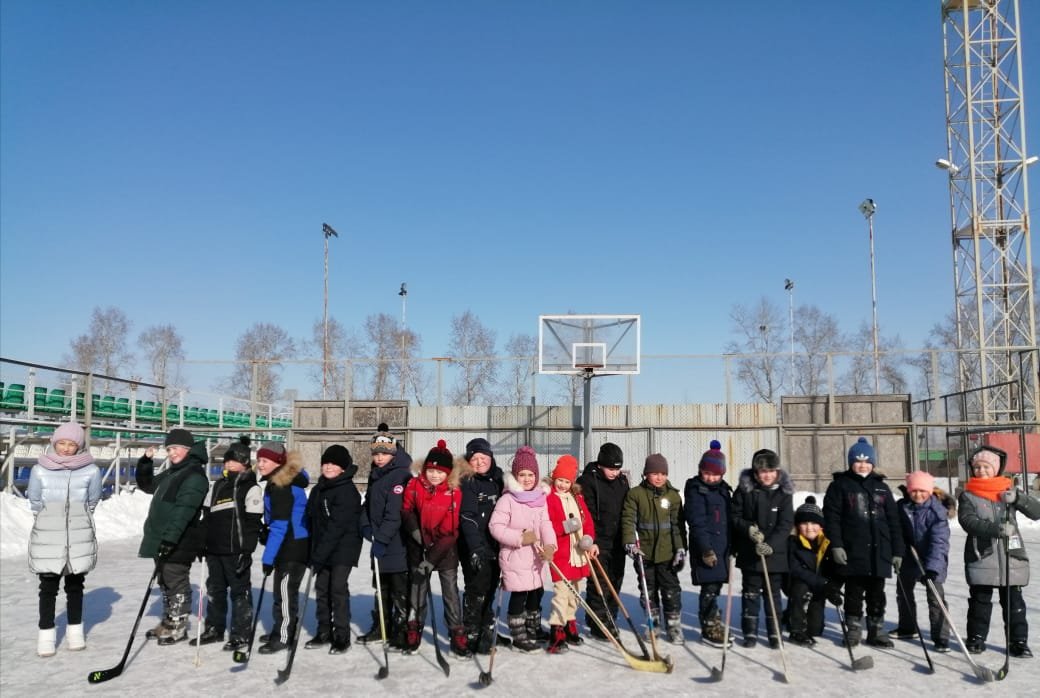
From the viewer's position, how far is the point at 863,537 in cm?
612

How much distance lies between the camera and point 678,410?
755 inches

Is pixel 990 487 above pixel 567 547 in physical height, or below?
above

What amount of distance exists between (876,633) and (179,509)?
19.1 feet

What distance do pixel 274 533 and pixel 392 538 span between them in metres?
0.94

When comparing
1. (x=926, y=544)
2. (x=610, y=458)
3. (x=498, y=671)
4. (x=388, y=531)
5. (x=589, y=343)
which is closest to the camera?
(x=498, y=671)

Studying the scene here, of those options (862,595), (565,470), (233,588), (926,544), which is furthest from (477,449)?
(926,544)

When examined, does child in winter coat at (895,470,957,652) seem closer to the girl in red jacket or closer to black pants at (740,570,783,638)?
black pants at (740,570,783,638)

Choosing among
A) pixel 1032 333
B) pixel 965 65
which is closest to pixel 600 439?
pixel 1032 333

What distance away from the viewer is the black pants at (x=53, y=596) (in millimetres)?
5836

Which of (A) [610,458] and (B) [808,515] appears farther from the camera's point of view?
(A) [610,458]

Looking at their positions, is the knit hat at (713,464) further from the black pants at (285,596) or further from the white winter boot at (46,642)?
the white winter boot at (46,642)

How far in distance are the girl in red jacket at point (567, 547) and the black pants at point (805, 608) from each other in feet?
5.82

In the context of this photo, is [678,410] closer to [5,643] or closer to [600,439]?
[600,439]

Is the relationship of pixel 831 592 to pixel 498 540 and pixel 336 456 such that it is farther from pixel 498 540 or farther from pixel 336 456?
pixel 336 456
